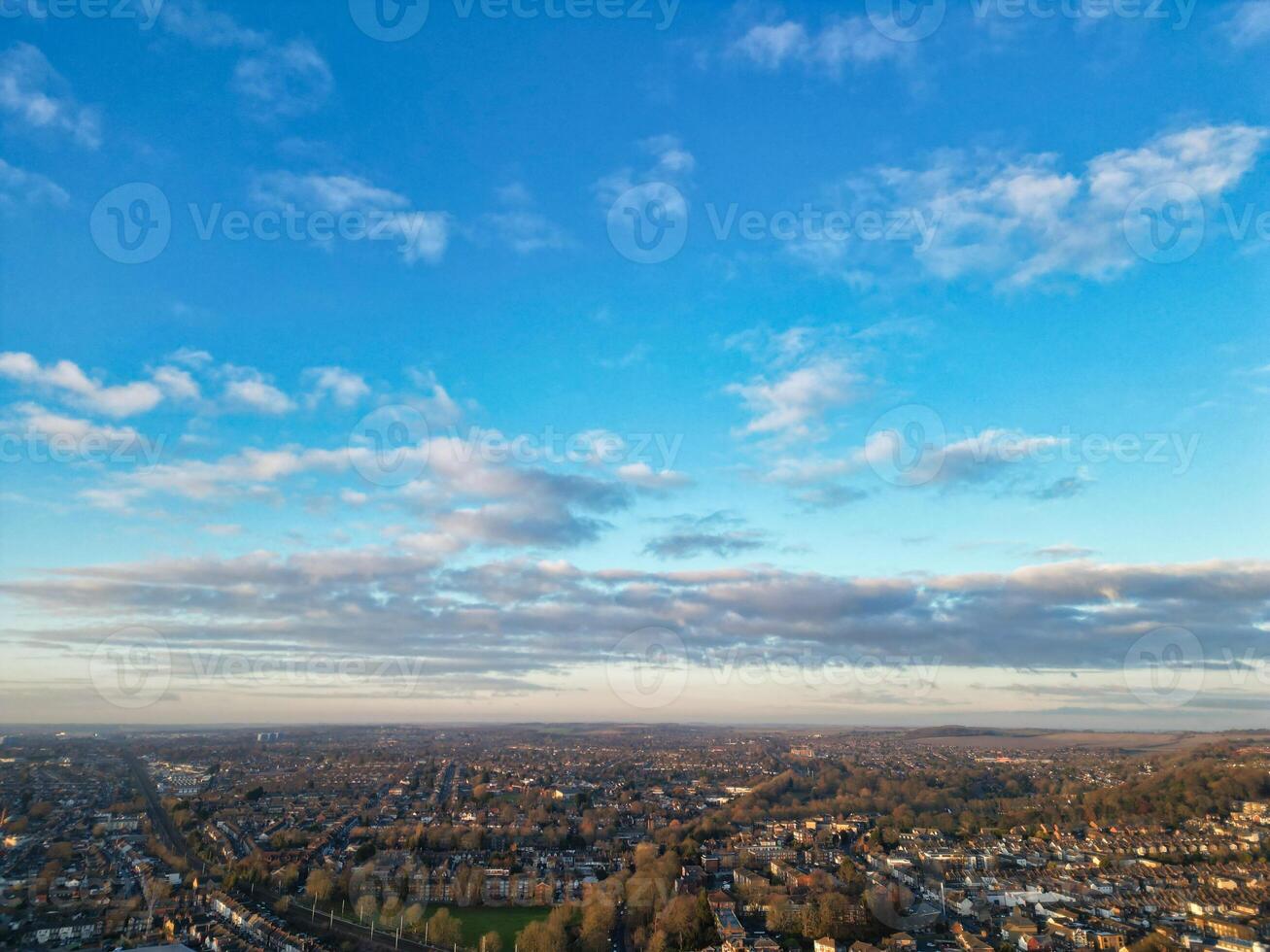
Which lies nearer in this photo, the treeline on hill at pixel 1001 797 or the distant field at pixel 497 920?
the distant field at pixel 497 920

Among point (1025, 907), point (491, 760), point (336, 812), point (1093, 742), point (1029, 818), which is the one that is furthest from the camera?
point (1093, 742)

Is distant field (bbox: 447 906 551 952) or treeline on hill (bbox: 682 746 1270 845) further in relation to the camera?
treeline on hill (bbox: 682 746 1270 845)

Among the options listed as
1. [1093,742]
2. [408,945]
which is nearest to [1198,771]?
[408,945]

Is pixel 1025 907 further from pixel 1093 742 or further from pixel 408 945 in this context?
pixel 1093 742

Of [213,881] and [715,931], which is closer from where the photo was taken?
[715,931]
